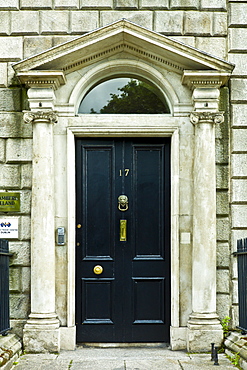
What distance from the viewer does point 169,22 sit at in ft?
27.3

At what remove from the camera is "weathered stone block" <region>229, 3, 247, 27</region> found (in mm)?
8320

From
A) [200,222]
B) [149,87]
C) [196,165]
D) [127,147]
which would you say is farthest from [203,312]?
[149,87]

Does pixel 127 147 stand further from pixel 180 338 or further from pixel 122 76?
pixel 180 338

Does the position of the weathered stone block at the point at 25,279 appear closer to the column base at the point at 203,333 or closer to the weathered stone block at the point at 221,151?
the column base at the point at 203,333

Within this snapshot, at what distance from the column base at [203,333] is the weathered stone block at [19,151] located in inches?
128

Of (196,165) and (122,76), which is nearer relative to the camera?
(196,165)

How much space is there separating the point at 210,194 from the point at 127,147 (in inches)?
54.9

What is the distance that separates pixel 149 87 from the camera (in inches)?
336

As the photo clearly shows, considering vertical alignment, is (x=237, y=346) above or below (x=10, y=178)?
below

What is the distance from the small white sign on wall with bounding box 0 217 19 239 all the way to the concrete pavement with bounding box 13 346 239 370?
1.65 meters

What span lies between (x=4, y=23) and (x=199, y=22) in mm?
2817

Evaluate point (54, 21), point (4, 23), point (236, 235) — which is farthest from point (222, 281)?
point (4, 23)

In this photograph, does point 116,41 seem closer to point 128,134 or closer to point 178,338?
point 128,134

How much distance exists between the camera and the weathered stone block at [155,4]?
27.3 ft
